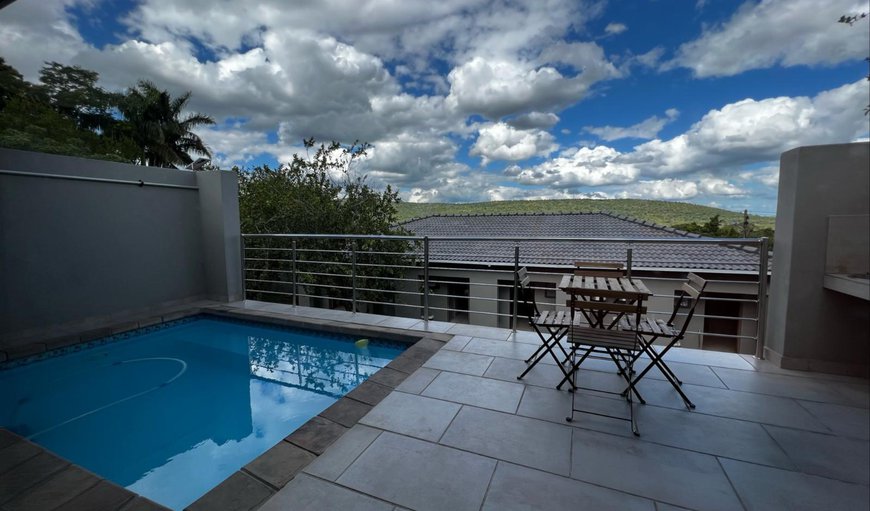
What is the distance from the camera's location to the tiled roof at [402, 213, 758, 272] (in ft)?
32.3

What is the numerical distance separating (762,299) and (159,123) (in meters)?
28.5

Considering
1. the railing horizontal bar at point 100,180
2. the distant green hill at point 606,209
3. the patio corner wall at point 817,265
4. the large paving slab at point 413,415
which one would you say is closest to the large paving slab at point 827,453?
the patio corner wall at point 817,265

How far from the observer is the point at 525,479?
67.9 inches

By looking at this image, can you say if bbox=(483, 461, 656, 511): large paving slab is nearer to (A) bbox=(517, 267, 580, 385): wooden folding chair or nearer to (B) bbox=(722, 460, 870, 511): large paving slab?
(B) bbox=(722, 460, 870, 511): large paving slab

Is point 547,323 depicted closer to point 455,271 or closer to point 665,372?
point 665,372

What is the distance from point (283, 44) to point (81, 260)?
450 cm

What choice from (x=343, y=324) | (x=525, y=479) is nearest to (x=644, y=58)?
(x=343, y=324)

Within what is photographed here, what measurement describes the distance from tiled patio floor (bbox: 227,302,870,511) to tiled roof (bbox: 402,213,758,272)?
419cm

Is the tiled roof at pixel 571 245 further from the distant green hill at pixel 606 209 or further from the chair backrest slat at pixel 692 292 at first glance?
the chair backrest slat at pixel 692 292

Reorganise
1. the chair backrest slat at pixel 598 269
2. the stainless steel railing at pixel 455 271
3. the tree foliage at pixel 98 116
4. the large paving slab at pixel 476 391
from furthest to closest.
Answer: the tree foliage at pixel 98 116 < the stainless steel railing at pixel 455 271 < the chair backrest slat at pixel 598 269 < the large paving slab at pixel 476 391

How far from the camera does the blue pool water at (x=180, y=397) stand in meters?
2.38

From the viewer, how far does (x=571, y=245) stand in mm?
12922

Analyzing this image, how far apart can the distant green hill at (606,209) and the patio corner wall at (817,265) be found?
11564 mm

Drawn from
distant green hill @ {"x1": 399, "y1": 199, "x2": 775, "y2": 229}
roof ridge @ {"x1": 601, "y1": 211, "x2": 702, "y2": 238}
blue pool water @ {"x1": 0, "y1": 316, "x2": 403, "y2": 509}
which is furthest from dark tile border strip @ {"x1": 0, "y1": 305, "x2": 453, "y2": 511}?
roof ridge @ {"x1": 601, "y1": 211, "x2": 702, "y2": 238}
